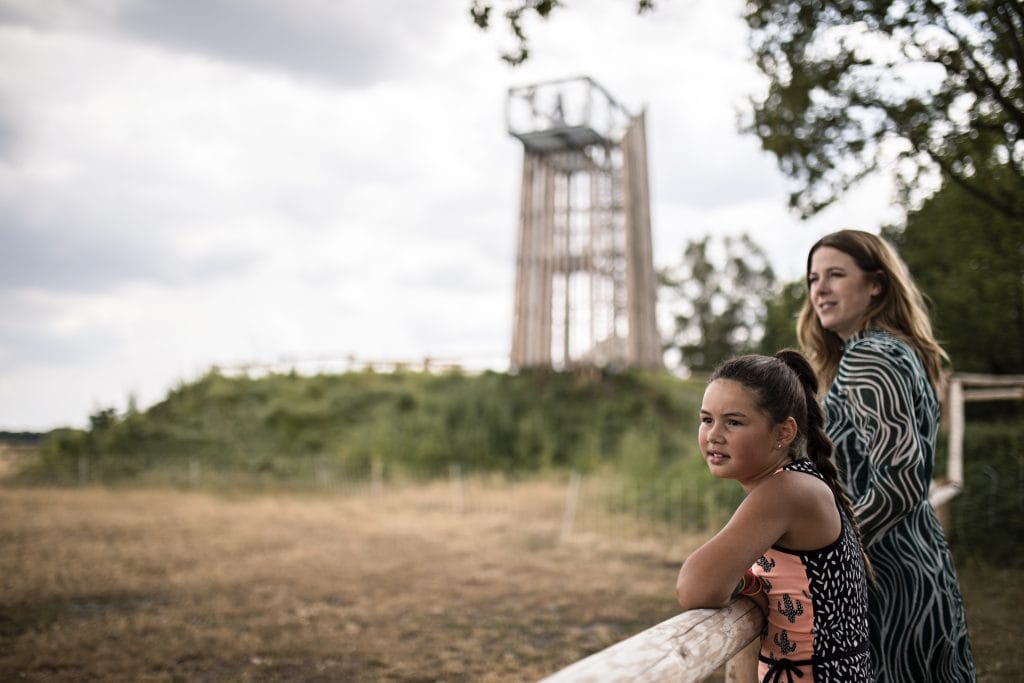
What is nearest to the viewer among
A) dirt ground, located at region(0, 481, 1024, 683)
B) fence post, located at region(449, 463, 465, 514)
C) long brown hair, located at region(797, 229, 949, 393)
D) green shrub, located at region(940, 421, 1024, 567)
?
long brown hair, located at region(797, 229, 949, 393)

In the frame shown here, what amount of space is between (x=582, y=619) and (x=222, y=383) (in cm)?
2112

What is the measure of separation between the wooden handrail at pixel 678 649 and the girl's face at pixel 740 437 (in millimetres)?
310

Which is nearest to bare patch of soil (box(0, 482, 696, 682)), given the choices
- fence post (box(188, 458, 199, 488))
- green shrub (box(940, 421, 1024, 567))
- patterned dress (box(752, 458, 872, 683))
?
green shrub (box(940, 421, 1024, 567))

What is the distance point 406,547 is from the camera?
10.7 metres


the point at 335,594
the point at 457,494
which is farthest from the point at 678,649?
the point at 457,494

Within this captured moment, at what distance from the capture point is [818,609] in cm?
177

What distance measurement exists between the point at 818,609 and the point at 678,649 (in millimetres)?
405

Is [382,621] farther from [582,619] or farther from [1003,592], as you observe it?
[1003,592]

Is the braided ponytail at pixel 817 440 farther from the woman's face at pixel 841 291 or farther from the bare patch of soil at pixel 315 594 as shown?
the bare patch of soil at pixel 315 594

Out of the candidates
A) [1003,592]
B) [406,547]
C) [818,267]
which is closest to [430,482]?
[406,547]

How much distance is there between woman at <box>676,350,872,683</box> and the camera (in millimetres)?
1680

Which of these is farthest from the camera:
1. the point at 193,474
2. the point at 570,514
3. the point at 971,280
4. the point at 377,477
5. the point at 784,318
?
the point at 193,474

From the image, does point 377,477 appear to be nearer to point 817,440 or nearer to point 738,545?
point 817,440

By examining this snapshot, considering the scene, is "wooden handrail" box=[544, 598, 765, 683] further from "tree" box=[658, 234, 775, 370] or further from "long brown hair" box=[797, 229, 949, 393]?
"tree" box=[658, 234, 775, 370]
